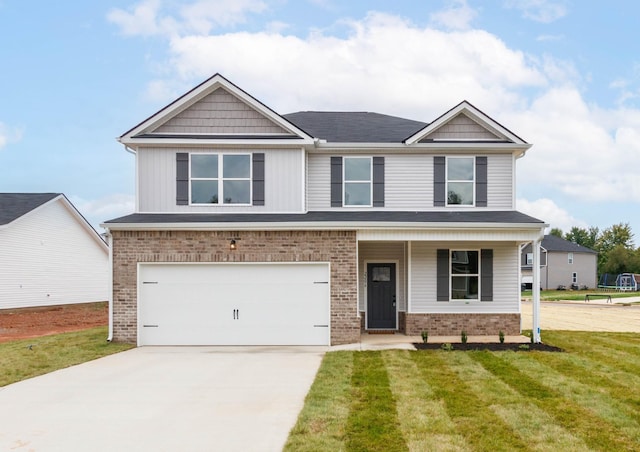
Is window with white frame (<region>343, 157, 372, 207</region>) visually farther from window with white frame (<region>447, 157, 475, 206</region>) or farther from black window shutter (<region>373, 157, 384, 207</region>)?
window with white frame (<region>447, 157, 475, 206</region>)

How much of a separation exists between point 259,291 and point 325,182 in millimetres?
4174

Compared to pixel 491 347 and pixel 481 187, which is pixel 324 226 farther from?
pixel 481 187

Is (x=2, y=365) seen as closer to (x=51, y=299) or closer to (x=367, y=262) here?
(x=367, y=262)

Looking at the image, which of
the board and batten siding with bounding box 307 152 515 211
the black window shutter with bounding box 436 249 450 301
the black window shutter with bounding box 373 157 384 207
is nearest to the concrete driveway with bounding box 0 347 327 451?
the black window shutter with bounding box 436 249 450 301

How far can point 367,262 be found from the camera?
1585 centimetres

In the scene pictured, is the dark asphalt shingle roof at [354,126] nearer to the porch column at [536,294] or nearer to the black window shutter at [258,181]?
the black window shutter at [258,181]

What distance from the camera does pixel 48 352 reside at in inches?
488

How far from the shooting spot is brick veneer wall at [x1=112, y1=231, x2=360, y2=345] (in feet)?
43.7

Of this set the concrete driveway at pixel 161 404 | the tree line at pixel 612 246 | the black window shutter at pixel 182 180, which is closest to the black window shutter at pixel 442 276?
the concrete driveway at pixel 161 404

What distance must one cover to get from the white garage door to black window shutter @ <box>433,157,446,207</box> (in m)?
4.54

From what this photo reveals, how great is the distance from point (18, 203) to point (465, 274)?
2179 centimetres

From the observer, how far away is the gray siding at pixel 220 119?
15023 mm

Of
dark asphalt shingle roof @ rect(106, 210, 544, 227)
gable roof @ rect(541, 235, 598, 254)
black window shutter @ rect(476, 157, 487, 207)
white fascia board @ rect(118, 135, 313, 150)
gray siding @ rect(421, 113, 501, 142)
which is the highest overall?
gray siding @ rect(421, 113, 501, 142)

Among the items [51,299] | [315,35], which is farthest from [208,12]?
[51,299]
